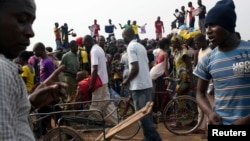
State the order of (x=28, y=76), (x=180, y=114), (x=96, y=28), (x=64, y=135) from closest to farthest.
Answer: (x=64, y=135) < (x=28, y=76) < (x=180, y=114) < (x=96, y=28)

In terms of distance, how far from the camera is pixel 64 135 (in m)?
5.22

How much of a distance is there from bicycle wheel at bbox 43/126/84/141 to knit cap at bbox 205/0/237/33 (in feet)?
9.47

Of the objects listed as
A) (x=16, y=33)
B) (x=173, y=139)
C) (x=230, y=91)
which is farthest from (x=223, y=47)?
(x=173, y=139)

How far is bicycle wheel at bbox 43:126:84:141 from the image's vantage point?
5.14 meters

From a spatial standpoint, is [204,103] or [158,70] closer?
[204,103]

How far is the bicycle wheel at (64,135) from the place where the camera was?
5.14 m

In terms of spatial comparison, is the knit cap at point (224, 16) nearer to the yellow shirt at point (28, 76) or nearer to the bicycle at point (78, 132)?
the bicycle at point (78, 132)

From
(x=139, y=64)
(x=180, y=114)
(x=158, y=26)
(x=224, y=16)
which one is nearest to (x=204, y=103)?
(x=224, y=16)

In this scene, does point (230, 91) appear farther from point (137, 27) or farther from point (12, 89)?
point (137, 27)

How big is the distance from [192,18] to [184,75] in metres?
10.1

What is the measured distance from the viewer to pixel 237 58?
2773 millimetres

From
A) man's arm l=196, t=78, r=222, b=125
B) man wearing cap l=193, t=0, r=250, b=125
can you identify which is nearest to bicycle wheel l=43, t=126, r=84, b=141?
man's arm l=196, t=78, r=222, b=125

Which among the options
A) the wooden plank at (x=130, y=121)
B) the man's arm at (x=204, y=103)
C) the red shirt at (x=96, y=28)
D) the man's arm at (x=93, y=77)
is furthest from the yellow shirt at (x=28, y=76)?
the red shirt at (x=96, y=28)

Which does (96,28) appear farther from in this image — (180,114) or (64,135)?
(64,135)
